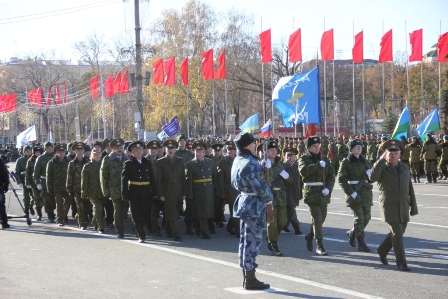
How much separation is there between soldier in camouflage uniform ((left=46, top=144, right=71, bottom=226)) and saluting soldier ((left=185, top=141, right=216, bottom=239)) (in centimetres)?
364

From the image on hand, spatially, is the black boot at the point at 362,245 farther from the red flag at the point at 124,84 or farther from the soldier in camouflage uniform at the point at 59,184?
the red flag at the point at 124,84

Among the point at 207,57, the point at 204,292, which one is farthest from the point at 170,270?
the point at 207,57

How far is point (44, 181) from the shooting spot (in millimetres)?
16969

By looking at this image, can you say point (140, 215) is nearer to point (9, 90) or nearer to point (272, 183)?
point (272, 183)

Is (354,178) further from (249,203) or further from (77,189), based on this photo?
(77,189)

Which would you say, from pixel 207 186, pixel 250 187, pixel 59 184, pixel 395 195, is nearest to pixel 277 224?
pixel 395 195

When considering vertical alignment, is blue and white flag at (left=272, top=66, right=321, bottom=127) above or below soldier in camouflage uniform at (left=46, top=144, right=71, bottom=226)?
above

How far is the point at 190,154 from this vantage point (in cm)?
1727

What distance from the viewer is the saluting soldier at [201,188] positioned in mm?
13531

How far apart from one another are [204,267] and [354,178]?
2.83 m

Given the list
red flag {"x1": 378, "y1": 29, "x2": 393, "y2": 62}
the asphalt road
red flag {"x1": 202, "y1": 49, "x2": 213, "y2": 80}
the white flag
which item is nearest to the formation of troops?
the asphalt road

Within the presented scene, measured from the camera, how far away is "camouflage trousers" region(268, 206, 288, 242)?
11023 millimetres

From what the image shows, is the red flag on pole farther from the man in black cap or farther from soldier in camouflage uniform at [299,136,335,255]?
the man in black cap

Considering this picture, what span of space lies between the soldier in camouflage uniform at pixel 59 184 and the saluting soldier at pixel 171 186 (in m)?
3.44
